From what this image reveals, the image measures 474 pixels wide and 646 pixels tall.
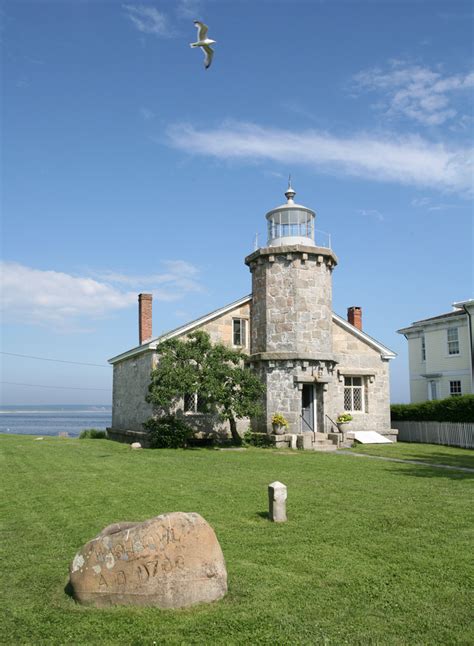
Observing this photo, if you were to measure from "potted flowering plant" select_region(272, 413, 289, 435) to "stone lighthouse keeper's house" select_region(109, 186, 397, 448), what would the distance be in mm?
370

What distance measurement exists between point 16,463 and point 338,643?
13388 mm

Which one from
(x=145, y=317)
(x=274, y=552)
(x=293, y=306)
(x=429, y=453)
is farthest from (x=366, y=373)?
(x=274, y=552)

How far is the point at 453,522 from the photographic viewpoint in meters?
8.96

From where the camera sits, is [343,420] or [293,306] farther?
[343,420]

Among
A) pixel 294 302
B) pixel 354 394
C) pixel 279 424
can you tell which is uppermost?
pixel 294 302

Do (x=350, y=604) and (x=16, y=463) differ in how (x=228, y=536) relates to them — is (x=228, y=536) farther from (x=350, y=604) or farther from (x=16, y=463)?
(x=16, y=463)

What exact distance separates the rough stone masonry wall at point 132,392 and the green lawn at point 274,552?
A: 903 cm

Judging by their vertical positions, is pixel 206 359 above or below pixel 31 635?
above

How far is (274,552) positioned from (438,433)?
66.4ft

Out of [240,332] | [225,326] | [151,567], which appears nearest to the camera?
[151,567]

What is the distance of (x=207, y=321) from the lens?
945 inches

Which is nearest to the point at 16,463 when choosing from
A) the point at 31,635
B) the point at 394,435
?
the point at 31,635

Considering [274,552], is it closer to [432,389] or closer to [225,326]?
[225,326]

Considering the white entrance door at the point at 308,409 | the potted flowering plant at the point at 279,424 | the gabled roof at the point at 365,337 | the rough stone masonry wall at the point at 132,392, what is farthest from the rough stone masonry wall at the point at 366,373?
the rough stone masonry wall at the point at 132,392
